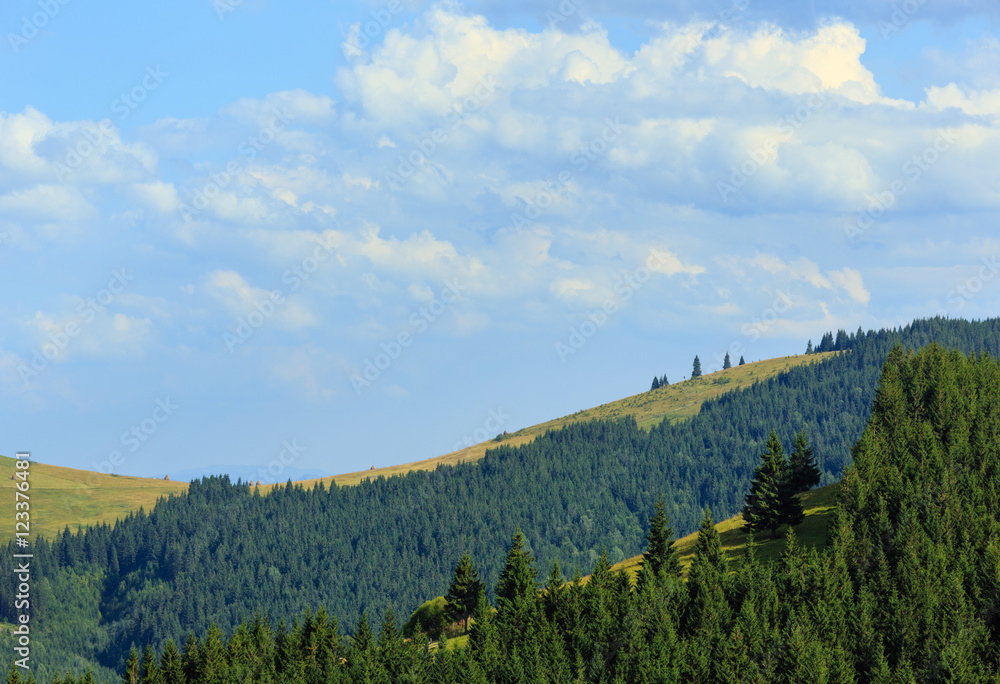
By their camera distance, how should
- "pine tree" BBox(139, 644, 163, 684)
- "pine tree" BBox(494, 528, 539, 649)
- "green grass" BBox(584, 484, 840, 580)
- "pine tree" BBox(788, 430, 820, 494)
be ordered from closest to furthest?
1. "pine tree" BBox(494, 528, 539, 649)
2. "pine tree" BBox(139, 644, 163, 684)
3. "green grass" BBox(584, 484, 840, 580)
4. "pine tree" BBox(788, 430, 820, 494)

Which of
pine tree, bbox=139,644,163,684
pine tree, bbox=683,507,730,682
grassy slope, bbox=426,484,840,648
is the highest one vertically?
grassy slope, bbox=426,484,840,648

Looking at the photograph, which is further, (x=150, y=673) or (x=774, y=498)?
(x=774, y=498)

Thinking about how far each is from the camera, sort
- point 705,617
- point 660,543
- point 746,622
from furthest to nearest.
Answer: point 660,543 < point 705,617 < point 746,622

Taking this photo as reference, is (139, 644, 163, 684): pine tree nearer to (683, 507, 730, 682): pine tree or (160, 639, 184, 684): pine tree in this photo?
(160, 639, 184, 684): pine tree

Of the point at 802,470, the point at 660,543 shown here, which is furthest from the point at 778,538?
the point at 660,543

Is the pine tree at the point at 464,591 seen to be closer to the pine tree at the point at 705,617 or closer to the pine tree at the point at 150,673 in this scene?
the pine tree at the point at 705,617

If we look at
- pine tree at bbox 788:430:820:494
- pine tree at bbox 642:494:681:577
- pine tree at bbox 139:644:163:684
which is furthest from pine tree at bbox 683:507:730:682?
pine tree at bbox 139:644:163:684

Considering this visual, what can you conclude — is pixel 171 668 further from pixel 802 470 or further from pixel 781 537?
pixel 802 470

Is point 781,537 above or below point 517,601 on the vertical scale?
above

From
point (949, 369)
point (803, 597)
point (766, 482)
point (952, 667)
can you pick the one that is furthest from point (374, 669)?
point (949, 369)

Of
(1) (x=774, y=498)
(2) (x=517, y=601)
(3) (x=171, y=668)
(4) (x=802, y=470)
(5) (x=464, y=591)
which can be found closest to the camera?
(3) (x=171, y=668)

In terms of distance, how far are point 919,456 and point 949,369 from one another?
115ft

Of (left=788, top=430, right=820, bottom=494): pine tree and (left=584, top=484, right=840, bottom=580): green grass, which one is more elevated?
(left=788, top=430, right=820, bottom=494): pine tree

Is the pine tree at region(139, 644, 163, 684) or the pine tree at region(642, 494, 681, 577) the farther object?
the pine tree at region(642, 494, 681, 577)
